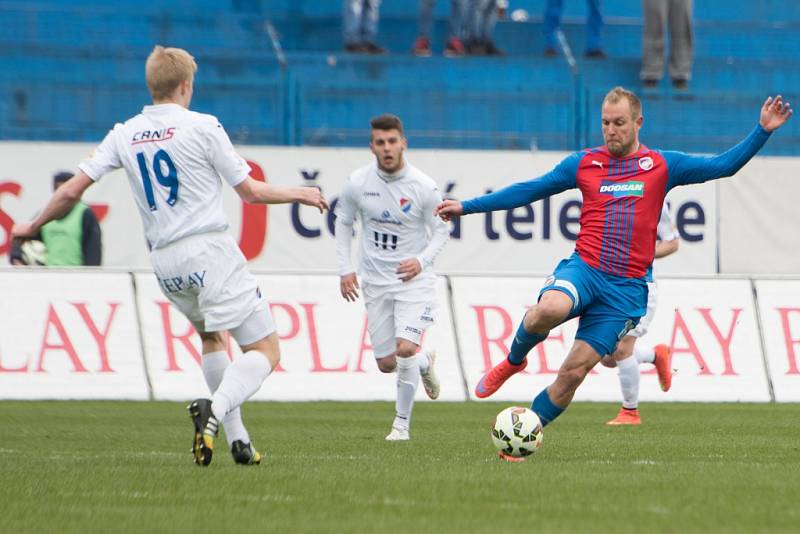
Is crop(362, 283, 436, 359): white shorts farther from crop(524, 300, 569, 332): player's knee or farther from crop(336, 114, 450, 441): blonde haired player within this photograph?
crop(524, 300, 569, 332): player's knee

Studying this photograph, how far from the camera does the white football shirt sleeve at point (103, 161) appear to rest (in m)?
8.34

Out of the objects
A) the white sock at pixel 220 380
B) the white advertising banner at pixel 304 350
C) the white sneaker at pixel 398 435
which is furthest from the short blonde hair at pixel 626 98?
the white advertising banner at pixel 304 350

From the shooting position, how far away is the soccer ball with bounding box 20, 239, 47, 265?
1697 centimetres

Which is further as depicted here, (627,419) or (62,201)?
(627,419)

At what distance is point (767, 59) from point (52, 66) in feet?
34.0

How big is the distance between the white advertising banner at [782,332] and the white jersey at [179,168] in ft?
31.9

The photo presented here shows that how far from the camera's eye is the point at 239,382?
27.0 ft

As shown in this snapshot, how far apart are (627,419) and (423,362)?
2.09 meters

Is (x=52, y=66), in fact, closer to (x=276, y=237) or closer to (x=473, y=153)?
(x=276, y=237)

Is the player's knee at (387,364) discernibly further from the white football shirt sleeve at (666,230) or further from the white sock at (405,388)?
the white football shirt sleeve at (666,230)

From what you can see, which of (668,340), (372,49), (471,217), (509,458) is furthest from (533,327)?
(372,49)

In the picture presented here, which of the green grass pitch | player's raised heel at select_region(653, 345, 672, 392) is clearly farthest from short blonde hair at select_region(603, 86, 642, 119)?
player's raised heel at select_region(653, 345, 672, 392)

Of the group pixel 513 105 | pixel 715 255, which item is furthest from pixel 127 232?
pixel 715 255

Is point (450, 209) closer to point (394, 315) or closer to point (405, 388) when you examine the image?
point (405, 388)
